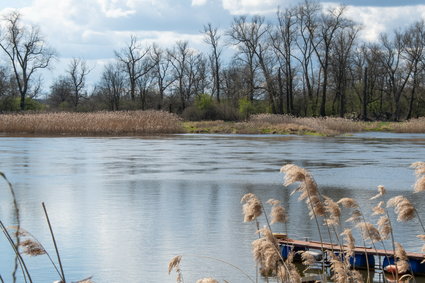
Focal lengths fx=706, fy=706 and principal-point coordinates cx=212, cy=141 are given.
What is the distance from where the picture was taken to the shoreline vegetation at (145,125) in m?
43.2

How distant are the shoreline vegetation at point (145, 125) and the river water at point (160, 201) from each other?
14537 millimetres

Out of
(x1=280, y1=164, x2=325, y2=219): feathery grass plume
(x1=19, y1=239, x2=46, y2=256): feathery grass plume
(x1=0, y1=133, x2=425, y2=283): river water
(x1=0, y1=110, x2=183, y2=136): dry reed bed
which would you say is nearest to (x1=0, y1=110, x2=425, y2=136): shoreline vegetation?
(x1=0, y1=110, x2=183, y2=136): dry reed bed

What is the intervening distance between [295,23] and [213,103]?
13.2 meters

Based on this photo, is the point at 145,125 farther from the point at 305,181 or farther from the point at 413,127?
the point at 305,181

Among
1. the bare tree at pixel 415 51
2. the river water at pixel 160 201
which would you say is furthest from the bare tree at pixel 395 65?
the river water at pixel 160 201

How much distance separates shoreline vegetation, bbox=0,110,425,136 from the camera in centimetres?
4316

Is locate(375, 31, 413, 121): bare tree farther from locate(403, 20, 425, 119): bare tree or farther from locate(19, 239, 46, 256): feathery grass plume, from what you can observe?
locate(19, 239, 46, 256): feathery grass plume

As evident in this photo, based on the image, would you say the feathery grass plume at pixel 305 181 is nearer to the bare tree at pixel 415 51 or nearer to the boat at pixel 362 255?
the boat at pixel 362 255

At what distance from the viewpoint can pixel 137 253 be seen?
9578 millimetres

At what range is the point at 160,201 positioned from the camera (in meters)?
14.4

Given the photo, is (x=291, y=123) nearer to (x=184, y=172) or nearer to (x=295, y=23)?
(x=295, y=23)

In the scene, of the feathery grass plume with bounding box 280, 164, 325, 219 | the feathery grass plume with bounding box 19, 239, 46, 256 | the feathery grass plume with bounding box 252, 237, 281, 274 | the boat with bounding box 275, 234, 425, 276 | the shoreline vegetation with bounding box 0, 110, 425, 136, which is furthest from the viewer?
the shoreline vegetation with bounding box 0, 110, 425, 136

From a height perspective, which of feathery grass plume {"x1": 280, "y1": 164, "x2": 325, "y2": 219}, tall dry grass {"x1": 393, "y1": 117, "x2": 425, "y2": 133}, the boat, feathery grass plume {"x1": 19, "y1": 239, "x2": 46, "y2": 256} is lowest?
the boat

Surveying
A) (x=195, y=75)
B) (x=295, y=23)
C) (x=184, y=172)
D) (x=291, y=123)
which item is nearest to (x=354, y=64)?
(x=295, y=23)
